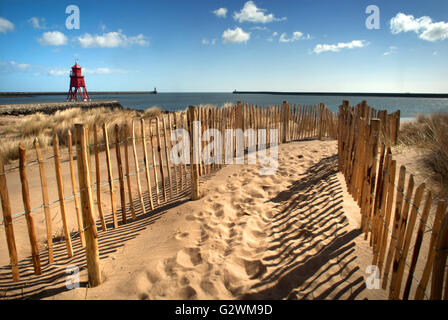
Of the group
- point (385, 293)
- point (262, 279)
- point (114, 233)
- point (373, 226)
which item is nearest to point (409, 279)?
point (385, 293)

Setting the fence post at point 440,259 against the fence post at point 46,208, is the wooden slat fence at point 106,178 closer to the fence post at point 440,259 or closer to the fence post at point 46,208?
the fence post at point 46,208

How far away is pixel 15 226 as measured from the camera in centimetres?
384

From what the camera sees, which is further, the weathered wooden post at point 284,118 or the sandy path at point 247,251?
the weathered wooden post at point 284,118

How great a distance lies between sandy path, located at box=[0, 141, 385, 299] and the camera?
7.53 ft

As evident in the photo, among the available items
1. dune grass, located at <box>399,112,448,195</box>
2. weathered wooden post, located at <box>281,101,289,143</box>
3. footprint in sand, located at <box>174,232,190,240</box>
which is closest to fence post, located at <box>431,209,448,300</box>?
footprint in sand, located at <box>174,232,190,240</box>

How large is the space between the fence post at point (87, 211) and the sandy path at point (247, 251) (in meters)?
0.15

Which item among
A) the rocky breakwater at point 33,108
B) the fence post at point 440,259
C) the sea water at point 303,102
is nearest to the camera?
the fence post at point 440,259

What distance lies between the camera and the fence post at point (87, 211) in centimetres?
229

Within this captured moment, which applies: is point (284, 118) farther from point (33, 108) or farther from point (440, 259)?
point (33, 108)

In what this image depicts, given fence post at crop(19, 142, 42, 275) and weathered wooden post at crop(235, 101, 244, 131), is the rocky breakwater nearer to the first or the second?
weathered wooden post at crop(235, 101, 244, 131)

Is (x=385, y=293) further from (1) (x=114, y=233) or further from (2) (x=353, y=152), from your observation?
(1) (x=114, y=233)

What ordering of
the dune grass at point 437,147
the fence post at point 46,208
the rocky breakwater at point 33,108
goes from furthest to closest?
the rocky breakwater at point 33,108 → the dune grass at point 437,147 → the fence post at point 46,208

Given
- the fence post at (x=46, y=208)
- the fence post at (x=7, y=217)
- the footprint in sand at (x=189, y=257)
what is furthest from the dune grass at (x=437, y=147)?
the fence post at (x=7, y=217)

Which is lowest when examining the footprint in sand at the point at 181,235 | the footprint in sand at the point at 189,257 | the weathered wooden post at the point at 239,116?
the footprint in sand at the point at 189,257
